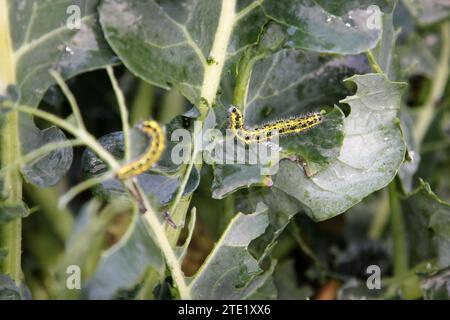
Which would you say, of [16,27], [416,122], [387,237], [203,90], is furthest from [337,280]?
[16,27]

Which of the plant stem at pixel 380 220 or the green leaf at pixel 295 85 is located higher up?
the green leaf at pixel 295 85

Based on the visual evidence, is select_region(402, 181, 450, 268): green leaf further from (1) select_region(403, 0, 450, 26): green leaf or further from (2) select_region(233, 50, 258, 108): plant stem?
(1) select_region(403, 0, 450, 26): green leaf

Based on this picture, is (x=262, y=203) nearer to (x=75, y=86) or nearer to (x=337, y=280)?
(x=337, y=280)

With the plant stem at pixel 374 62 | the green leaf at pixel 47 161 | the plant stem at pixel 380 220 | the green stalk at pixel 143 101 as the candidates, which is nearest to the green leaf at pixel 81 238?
the green leaf at pixel 47 161

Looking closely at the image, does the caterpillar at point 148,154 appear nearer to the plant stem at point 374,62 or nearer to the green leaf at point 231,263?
the green leaf at point 231,263

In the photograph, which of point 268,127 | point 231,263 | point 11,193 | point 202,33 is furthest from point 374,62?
point 11,193

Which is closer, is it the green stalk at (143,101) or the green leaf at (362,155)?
the green leaf at (362,155)
